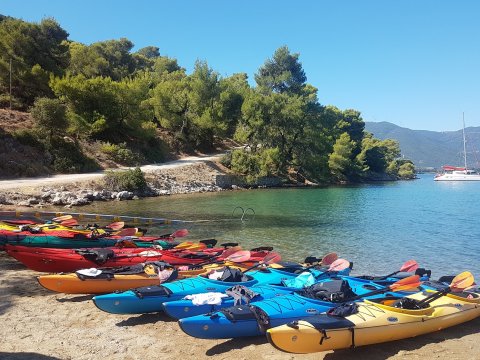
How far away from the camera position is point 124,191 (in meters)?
26.2

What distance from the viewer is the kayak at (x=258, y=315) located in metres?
5.36

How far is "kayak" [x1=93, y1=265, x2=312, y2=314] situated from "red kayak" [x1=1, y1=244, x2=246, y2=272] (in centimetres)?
234

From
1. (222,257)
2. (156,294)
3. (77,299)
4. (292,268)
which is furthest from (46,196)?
(156,294)

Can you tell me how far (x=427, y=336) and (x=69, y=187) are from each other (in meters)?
22.5

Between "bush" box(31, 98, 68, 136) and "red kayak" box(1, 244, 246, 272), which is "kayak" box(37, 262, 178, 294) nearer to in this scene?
"red kayak" box(1, 244, 246, 272)

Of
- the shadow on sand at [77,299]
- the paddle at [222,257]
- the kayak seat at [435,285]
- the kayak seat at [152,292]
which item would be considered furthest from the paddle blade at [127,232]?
the kayak seat at [435,285]

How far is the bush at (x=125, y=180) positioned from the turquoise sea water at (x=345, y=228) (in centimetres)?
209

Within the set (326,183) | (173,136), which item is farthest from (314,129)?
(173,136)

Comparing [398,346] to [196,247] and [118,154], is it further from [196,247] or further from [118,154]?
[118,154]

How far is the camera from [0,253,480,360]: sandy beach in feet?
17.8

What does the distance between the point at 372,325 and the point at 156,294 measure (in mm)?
3506

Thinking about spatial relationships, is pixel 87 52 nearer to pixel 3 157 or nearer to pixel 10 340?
pixel 3 157

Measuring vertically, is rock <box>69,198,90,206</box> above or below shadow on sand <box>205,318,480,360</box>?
above

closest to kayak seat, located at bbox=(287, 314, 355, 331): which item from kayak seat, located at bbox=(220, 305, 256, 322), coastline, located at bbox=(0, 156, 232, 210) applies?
kayak seat, located at bbox=(220, 305, 256, 322)
